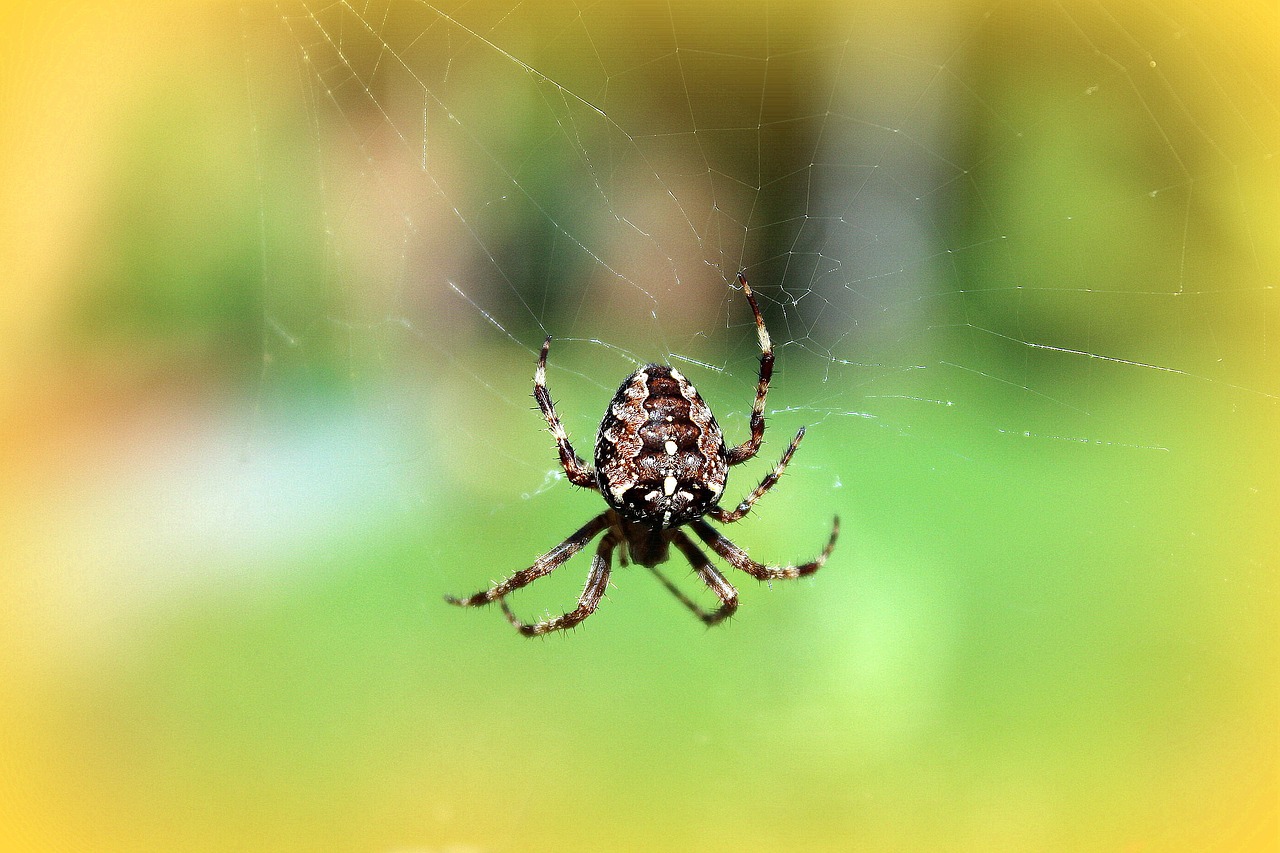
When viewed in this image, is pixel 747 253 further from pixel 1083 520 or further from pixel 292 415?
pixel 292 415

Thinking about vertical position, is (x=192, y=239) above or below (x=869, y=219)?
above

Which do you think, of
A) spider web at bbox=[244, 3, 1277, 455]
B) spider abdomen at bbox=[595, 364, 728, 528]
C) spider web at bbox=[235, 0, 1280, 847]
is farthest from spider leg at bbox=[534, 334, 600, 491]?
spider web at bbox=[244, 3, 1277, 455]

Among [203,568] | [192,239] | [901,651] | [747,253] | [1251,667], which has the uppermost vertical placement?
[192,239]

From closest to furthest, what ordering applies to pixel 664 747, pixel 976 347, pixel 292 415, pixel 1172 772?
pixel 1172 772 < pixel 664 747 < pixel 976 347 < pixel 292 415

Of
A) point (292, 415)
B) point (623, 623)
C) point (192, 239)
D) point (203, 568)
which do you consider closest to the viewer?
point (623, 623)

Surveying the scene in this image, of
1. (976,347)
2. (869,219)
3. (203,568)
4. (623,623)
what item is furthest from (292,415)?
(976,347)

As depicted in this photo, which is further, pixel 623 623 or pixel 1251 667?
pixel 623 623

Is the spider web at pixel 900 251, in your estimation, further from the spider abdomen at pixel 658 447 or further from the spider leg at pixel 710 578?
the spider abdomen at pixel 658 447
